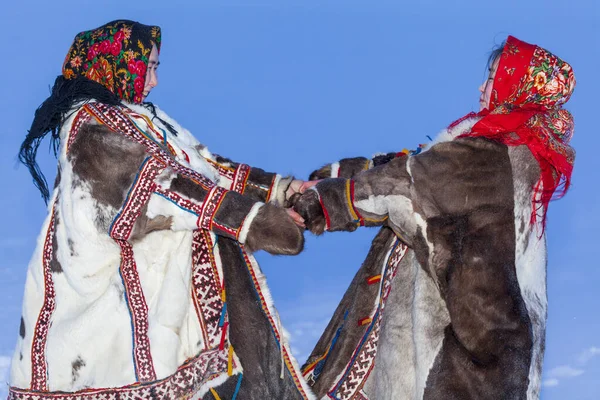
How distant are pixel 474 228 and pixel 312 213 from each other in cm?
63

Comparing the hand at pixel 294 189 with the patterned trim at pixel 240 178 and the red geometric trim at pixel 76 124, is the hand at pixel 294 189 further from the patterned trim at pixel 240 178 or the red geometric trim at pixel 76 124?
the red geometric trim at pixel 76 124

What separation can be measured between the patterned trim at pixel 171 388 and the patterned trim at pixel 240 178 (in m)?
0.89

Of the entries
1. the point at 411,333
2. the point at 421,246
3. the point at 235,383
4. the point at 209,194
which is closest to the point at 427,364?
the point at 411,333

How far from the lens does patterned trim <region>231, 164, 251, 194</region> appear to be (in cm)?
483

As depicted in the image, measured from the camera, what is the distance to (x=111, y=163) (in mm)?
4090

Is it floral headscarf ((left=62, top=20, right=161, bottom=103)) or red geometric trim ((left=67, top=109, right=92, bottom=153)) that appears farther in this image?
floral headscarf ((left=62, top=20, right=161, bottom=103))

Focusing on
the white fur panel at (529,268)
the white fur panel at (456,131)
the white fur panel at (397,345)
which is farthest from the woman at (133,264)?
the white fur panel at (529,268)

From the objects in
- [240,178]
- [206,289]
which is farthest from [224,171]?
[206,289]

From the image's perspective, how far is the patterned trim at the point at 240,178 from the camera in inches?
190

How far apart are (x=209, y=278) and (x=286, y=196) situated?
674 mm

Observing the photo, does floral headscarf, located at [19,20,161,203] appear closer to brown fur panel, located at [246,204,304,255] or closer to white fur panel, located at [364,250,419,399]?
brown fur panel, located at [246,204,304,255]

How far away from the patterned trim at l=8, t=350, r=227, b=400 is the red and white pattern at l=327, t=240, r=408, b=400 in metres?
0.56

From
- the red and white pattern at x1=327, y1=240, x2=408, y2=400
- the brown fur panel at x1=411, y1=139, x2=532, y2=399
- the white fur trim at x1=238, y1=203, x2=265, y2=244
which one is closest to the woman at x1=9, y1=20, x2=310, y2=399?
the white fur trim at x1=238, y1=203, x2=265, y2=244

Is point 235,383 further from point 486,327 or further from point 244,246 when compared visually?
point 486,327
